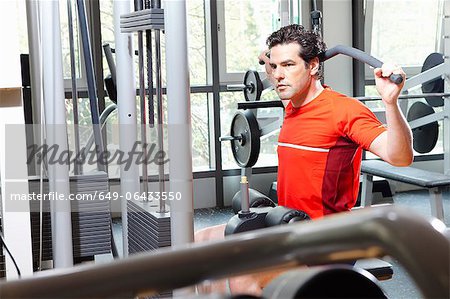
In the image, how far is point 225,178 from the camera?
651cm

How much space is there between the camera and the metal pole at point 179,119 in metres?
1.75

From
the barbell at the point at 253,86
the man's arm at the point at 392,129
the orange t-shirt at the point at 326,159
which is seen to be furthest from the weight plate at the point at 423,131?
the man's arm at the point at 392,129

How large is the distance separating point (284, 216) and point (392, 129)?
1.61ft

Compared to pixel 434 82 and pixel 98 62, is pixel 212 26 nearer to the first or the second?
pixel 98 62

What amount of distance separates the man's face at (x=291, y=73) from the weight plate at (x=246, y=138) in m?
2.52

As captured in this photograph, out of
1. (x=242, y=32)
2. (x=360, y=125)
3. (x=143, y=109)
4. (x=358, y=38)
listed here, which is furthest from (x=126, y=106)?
(x=358, y=38)

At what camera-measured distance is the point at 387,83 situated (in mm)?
2143

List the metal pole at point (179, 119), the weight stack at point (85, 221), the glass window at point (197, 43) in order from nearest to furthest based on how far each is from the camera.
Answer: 1. the metal pole at point (179, 119)
2. the weight stack at point (85, 221)
3. the glass window at point (197, 43)

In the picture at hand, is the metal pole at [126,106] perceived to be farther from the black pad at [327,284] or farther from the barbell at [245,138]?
the barbell at [245,138]

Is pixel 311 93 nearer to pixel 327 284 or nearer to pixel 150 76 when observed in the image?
pixel 150 76

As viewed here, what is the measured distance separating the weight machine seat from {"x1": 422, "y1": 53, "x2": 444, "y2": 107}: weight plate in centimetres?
100

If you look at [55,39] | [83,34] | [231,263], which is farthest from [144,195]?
[231,263]

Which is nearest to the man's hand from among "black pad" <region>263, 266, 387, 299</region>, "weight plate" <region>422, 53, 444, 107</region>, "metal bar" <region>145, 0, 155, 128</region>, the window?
"metal bar" <region>145, 0, 155, 128</region>

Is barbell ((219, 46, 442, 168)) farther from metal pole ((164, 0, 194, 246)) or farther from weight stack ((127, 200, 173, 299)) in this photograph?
metal pole ((164, 0, 194, 246))
